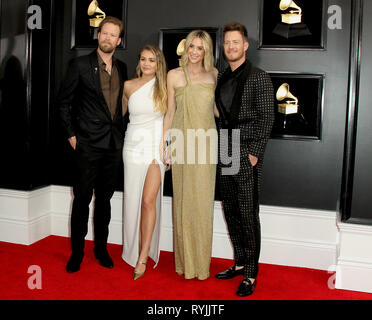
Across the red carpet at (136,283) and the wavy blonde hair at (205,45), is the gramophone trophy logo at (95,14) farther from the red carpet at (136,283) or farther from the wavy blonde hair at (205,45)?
the red carpet at (136,283)

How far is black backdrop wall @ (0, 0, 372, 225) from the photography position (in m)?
3.34

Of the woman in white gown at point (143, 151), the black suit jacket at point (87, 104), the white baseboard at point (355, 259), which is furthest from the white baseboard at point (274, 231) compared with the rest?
the black suit jacket at point (87, 104)

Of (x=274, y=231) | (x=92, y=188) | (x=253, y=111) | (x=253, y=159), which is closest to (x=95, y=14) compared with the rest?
(x=92, y=188)

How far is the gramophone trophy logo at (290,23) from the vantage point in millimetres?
3350

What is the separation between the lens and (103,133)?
10.3 feet

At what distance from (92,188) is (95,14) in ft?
5.41

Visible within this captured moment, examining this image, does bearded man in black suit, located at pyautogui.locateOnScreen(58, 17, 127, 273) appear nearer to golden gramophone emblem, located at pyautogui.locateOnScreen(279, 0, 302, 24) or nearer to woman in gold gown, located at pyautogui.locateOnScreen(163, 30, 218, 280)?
woman in gold gown, located at pyautogui.locateOnScreen(163, 30, 218, 280)

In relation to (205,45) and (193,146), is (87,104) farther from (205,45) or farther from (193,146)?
(205,45)

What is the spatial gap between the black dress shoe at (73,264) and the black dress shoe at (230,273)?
109 cm

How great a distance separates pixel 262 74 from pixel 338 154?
1.07 metres

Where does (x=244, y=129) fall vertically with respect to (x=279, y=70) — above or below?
below

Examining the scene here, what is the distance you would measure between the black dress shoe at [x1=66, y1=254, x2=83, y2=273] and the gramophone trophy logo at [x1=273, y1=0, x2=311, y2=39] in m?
2.45

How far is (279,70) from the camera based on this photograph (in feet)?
11.2

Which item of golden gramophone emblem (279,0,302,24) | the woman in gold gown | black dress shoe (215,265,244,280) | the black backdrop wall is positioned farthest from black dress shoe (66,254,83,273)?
golden gramophone emblem (279,0,302,24)
